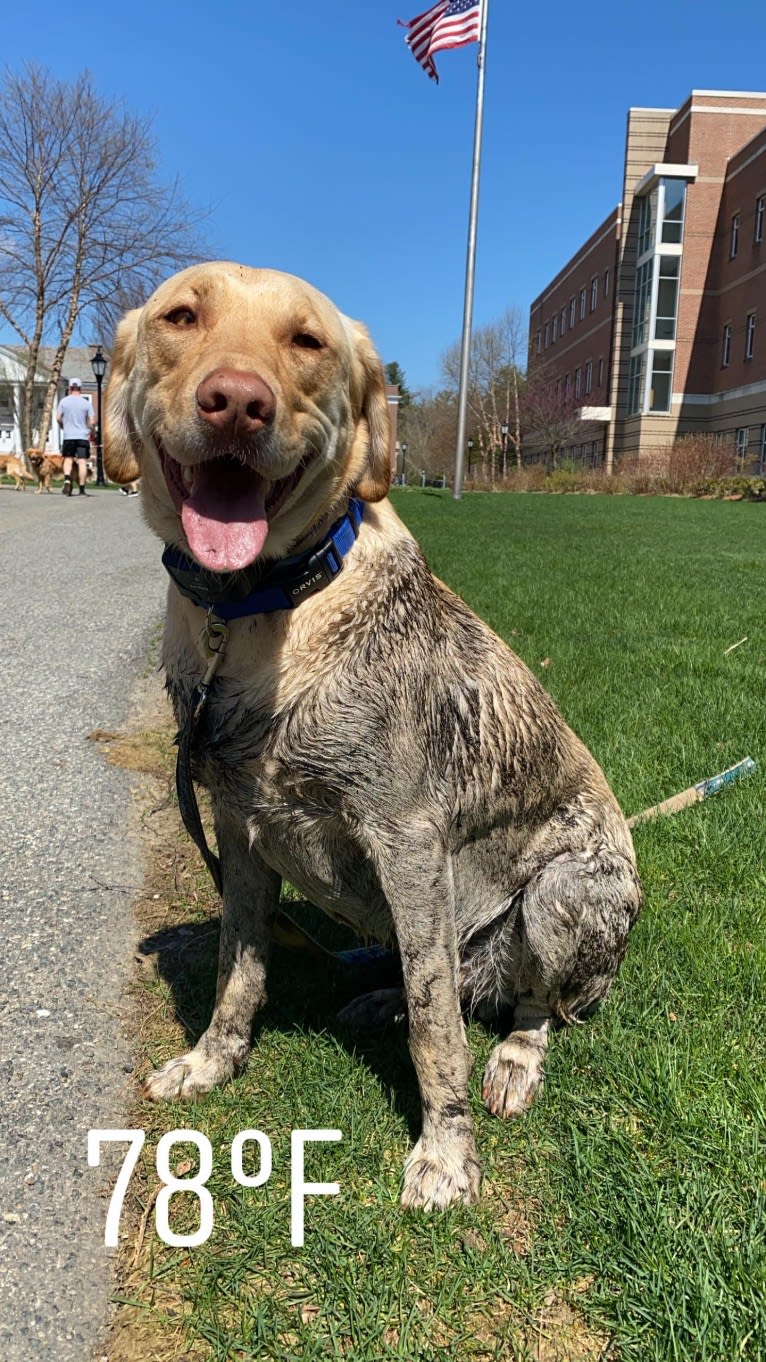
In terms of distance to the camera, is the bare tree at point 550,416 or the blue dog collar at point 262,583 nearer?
the blue dog collar at point 262,583

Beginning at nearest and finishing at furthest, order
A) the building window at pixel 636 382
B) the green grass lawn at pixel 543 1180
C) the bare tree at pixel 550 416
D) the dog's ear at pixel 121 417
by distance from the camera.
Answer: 1. the green grass lawn at pixel 543 1180
2. the dog's ear at pixel 121 417
3. the building window at pixel 636 382
4. the bare tree at pixel 550 416

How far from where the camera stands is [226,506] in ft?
6.23

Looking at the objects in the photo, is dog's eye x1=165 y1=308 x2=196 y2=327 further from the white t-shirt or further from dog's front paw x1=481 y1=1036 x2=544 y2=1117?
the white t-shirt

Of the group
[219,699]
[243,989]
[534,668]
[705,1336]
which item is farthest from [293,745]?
[534,668]

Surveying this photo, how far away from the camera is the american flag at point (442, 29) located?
74.4ft

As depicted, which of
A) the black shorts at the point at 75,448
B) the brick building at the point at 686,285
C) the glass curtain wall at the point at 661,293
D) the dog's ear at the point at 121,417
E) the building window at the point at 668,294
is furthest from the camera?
the building window at the point at 668,294

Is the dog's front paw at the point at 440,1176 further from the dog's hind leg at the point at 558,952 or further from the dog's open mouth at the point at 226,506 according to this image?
the dog's open mouth at the point at 226,506

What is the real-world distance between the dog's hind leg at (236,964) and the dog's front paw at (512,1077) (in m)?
0.65

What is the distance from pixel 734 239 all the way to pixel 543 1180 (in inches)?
2125

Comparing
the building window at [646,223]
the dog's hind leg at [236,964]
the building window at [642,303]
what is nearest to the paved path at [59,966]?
the dog's hind leg at [236,964]

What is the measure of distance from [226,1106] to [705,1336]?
1176 millimetres

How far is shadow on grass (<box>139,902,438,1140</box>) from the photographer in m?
2.45

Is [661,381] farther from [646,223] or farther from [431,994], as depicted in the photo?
[431,994]

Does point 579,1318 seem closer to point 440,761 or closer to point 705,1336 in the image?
point 705,1336
